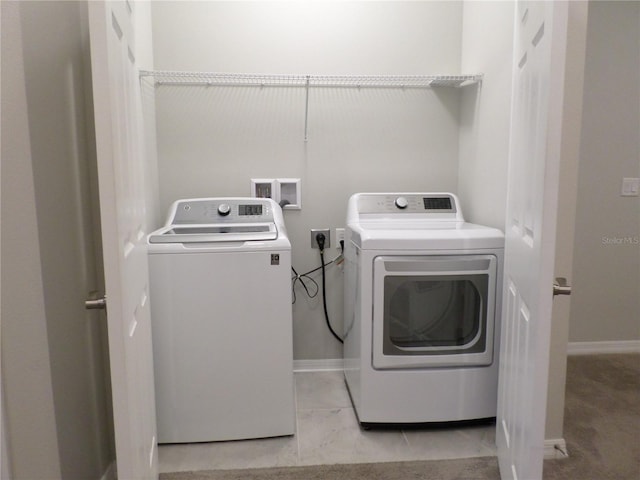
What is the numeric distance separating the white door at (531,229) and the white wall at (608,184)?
5.42 ft

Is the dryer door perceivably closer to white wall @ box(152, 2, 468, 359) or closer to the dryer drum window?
the dryer drum window

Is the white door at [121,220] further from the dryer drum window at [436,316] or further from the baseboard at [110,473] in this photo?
the dryer drum window at [436,316]

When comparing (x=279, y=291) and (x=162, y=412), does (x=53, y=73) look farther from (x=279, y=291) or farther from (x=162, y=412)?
(x=162, y=412)

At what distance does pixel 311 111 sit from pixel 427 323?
4.37 ft

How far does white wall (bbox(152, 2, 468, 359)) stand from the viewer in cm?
241

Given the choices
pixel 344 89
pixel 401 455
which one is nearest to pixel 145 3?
pixel 344 89

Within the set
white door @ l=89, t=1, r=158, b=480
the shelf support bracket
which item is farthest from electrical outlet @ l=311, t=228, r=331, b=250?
white door @ l=89, t=1, r=158, b=480

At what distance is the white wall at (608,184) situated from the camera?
272 cm

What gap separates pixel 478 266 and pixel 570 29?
948 mm

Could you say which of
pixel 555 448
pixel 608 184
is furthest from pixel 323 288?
pixel 608 184

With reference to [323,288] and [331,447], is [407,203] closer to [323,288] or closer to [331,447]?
[323,288]

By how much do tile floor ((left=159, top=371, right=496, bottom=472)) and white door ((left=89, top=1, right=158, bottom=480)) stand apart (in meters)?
0.54

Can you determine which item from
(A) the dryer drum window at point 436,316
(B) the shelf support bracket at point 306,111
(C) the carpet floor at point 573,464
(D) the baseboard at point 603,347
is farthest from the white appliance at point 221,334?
(D) the baseboard at point 603,347

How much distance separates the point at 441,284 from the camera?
1.92 m
